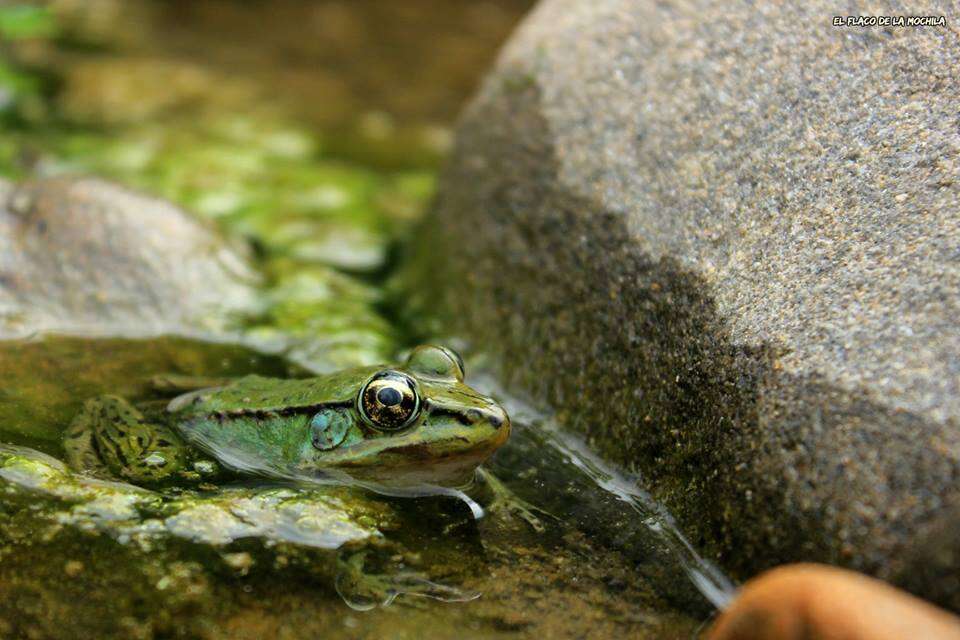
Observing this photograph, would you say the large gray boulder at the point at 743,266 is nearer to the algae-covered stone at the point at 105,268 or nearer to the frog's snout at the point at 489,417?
the frog's snout at the point at 489,417

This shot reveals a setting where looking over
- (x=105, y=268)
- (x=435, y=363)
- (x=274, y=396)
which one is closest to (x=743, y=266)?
(x=435, y=363)

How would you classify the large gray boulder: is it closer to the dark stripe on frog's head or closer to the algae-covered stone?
the dark stripe on frog's head

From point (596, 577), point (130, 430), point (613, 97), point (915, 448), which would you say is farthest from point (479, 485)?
point (613, 97)

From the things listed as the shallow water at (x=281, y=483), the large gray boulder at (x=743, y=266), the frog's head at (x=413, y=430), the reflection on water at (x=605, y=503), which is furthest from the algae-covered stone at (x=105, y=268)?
the reflection on water at (x=605, y=503)

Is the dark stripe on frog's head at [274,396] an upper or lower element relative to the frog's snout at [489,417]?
lower

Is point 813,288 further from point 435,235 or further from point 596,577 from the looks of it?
point 435,235

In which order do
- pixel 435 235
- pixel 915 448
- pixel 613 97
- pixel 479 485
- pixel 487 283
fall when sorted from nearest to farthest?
1. pixel 915 448
2. pixel 479 485
3. pixel 613 97
4. pixel 487 283
5. pixel 435 235

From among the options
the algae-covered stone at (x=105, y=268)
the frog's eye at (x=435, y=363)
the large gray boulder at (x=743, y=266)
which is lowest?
the algae-covered stone at (x=105, y=268)

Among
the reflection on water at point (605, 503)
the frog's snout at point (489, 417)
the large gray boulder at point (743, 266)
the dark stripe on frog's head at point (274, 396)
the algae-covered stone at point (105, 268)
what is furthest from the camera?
the algae-covered stone at point (105, 268)
